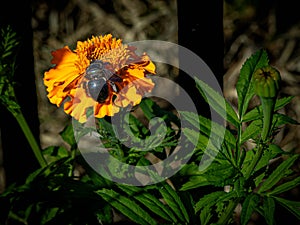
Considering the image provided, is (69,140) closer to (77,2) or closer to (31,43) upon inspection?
(31,43)

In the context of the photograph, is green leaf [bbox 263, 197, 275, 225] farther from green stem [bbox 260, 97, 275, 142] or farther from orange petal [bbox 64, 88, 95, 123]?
orange petal [bbox 64, 88, 95, 123]

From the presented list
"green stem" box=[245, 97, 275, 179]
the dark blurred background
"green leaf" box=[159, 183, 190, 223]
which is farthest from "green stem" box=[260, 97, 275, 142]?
the dark blurred background

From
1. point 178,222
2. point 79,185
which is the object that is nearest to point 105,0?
point 79,185

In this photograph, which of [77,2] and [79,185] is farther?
[77,2]

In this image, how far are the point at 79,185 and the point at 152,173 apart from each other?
0.17 m

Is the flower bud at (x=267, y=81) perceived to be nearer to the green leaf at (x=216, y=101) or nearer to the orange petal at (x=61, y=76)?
the green leaf at (x=216, y=101)

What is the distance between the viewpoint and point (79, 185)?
3.33 feet

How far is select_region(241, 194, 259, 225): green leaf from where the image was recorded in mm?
760

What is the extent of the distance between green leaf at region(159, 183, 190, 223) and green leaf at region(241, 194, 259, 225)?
16 centimetres

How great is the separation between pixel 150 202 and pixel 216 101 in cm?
24

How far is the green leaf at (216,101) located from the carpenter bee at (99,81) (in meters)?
0.17

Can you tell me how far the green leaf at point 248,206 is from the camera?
2.49 feet

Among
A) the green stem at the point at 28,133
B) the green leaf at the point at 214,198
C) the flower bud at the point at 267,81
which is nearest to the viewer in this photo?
the flower bud at the point at 267,81

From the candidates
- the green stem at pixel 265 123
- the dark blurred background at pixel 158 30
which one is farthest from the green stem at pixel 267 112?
the dark blurred background at pixel 158 30
